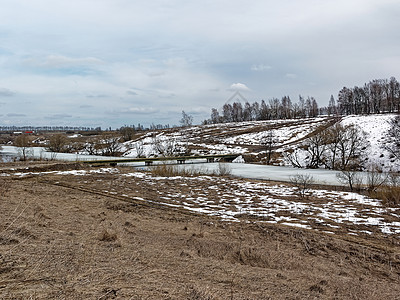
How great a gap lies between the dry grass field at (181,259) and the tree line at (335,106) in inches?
3479

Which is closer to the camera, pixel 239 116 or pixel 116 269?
pixel 116 269

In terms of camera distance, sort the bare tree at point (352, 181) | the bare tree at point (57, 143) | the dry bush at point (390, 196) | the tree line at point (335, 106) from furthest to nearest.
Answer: the tree line at point (335, 106)
the bare tree at point (57, 143)
the bare tree at point (352, 181)
the dry bush at point (390, 196)

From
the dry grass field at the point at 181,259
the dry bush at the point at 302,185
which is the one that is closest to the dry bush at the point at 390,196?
the dry bush at the point at 302,185

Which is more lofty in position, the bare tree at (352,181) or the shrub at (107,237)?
the shrub at (107,237)

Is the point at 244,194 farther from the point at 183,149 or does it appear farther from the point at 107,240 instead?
the point at 183,149

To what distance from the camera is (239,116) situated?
13350 centimetres

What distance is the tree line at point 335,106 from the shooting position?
89.1 meters

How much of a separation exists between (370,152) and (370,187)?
86.3ft

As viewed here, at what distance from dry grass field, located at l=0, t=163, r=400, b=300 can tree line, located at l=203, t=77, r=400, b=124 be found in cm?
8837

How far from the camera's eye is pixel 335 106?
122 m

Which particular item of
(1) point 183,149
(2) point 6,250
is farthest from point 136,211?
(1) point 183,149

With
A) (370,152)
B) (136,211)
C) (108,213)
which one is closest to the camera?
(108,213)

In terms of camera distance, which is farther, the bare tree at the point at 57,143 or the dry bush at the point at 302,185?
the bare tree at the point at 57,143

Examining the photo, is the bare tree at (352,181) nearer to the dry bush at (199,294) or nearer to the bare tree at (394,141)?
the dry bush at (199,294)
